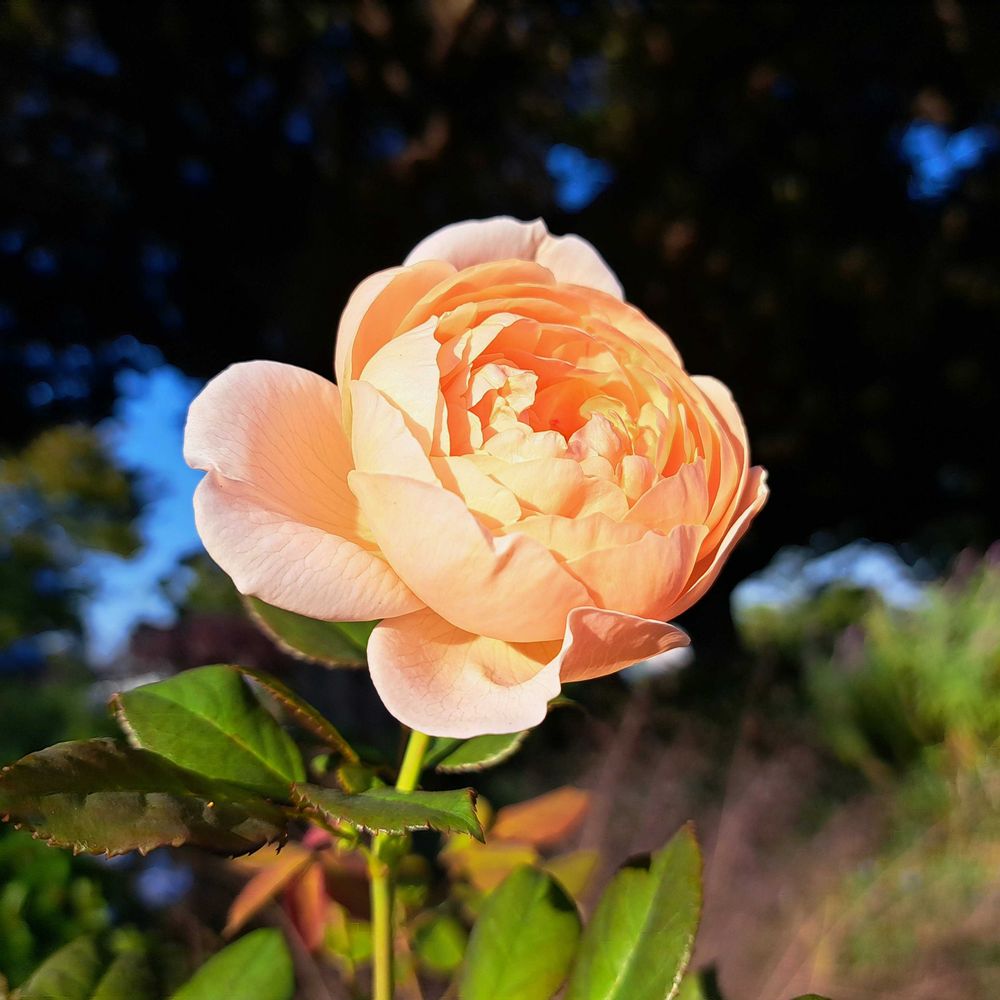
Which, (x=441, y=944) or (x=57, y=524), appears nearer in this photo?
(x=441, y=944)

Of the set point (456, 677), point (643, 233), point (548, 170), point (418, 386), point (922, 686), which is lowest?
point (456, 677)

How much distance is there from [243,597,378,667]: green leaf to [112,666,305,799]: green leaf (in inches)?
1.4

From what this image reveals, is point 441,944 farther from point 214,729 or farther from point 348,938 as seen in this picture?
point 214,729

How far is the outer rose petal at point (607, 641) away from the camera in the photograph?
27cm

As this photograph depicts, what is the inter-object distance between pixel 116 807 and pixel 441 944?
359 mm

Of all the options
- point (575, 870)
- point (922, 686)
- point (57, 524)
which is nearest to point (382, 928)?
point (575, 870)

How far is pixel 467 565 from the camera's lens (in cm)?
28

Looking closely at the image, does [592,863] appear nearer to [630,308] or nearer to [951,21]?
[630,308]

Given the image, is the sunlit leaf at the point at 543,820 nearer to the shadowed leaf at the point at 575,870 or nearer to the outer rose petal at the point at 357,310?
the shadowed leaf at the point at 575,870

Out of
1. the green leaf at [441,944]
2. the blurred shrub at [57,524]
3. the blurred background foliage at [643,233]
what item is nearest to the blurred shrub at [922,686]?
the blurred background foliage at [643,233]

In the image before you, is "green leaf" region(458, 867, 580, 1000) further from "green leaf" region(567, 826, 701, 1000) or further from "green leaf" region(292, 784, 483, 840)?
"green leaf" region(292, 784, 483, 840)

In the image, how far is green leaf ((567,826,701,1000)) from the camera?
0.31m

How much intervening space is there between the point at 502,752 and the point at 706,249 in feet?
9.38

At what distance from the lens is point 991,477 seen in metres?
4.07
